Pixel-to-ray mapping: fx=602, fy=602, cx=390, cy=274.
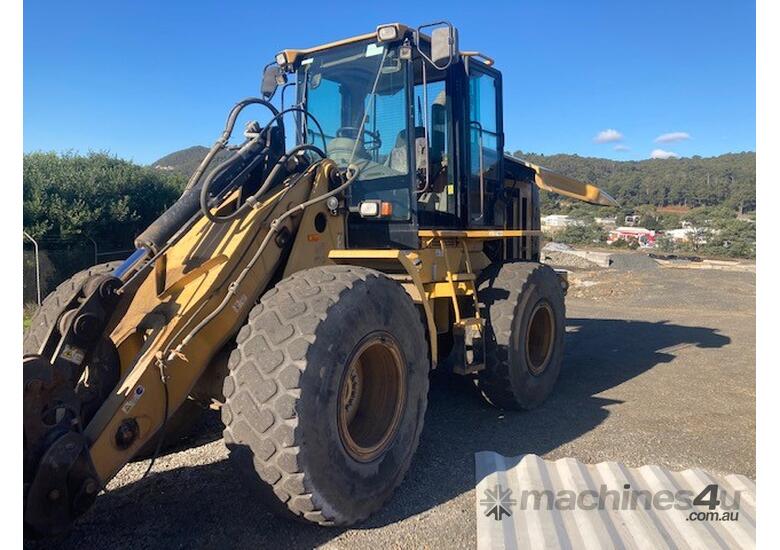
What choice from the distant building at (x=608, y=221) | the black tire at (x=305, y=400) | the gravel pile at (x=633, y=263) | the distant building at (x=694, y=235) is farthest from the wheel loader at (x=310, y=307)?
Answer: the distant building at (x=608, y=221)

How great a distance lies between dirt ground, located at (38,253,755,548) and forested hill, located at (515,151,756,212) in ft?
154

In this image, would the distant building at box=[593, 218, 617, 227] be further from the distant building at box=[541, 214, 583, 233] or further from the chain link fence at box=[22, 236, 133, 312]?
the chain link fence at box=[22, 236, 133, 312]

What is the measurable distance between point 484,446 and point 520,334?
1.23m

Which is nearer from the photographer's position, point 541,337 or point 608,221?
point 541,337

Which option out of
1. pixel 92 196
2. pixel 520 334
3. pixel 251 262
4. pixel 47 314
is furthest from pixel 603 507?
pixel 92 196

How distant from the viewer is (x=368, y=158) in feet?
16.9

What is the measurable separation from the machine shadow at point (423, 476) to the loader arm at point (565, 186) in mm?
2167

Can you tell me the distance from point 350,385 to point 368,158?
217 centimetres

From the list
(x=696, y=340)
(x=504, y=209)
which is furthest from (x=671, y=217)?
(x=504, y=209)

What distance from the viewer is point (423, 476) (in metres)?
4.16

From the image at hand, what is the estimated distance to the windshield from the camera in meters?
4.99

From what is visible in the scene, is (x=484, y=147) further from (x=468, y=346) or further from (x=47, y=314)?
(x=47, y=314)

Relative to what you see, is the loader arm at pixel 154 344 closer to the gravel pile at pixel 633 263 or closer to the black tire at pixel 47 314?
the black tire at pixel 47 314
